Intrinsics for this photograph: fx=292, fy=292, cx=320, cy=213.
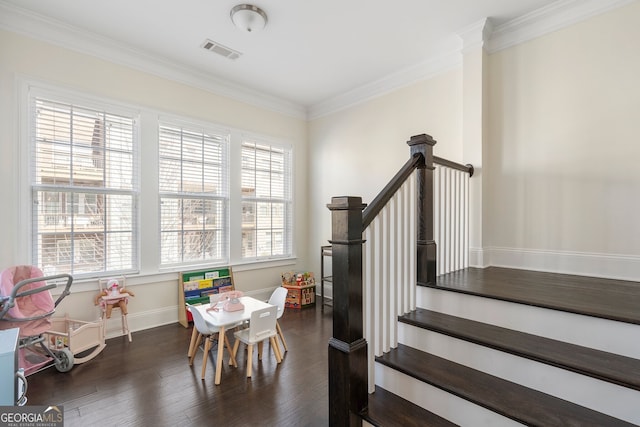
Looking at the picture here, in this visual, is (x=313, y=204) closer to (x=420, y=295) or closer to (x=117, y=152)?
(x=117, y=152)

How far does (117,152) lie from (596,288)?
4662 mm

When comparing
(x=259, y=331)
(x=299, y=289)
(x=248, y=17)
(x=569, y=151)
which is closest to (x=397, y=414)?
(x=259, y=331)

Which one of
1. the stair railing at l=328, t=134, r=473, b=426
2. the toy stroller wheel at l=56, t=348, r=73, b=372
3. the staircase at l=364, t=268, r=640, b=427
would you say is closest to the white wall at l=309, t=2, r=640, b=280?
the staircase at l=364, t=268, r=640, b=427

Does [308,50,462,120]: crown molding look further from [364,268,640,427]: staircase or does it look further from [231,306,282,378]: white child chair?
[231,306,282,378]: white child chair

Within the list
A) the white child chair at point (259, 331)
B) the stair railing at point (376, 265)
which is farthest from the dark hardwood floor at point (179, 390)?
the stair railing at point (376, 265)

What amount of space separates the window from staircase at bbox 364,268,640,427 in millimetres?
3108

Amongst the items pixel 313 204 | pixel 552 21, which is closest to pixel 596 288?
pixel 552 21

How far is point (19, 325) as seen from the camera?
7.65ft

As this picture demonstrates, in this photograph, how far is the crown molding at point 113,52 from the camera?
9.01 feet

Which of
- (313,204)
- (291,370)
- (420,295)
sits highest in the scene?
(313,204)

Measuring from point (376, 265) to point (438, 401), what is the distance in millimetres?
761

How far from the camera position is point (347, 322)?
5.06 ft

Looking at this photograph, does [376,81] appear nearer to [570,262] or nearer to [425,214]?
[425,214]

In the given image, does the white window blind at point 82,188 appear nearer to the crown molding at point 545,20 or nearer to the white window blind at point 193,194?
the white window blind at point 193,194
